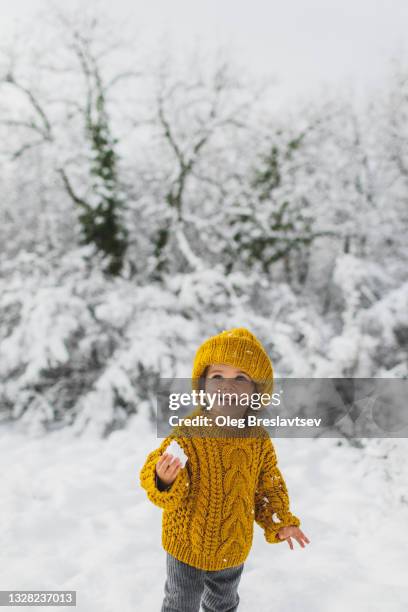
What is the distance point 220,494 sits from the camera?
5.14 ft

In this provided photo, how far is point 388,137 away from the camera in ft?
23.1

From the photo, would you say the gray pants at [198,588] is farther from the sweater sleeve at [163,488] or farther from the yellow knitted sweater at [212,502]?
the sweater sleeve at [163,488]

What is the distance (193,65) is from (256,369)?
6.18 meters

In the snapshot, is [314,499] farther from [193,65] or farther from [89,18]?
[89,18]

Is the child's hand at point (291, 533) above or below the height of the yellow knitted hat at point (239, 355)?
below

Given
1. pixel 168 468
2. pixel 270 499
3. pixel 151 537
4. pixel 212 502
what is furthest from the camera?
pixel 151 537

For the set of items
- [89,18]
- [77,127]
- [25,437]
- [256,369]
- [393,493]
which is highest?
[89,18]

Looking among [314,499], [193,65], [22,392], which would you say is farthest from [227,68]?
[314,499]

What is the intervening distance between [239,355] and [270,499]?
1.96ft

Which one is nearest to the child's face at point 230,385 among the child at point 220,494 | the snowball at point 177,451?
the child at point 220,494

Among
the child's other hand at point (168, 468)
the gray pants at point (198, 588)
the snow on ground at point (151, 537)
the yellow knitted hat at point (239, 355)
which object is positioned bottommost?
the snow on ground at point (151, 537)

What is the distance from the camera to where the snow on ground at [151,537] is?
7.48ft

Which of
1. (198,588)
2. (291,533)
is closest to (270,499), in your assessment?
(291,533)

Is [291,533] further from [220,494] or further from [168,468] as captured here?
[168,468]
